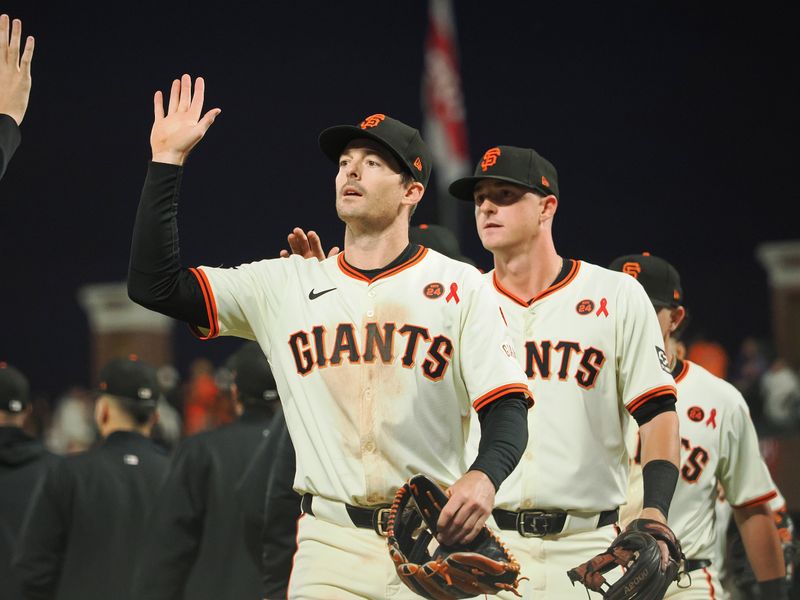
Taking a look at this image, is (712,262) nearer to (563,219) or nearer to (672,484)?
(563,219)

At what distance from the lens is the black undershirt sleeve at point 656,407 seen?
4.59m

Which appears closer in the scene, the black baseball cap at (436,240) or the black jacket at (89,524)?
the black baseball cap at (436,240)

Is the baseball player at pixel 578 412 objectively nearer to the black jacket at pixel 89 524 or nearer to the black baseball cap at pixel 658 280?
the black baseball cap at pixel 658 280

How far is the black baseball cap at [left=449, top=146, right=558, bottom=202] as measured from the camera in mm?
5020

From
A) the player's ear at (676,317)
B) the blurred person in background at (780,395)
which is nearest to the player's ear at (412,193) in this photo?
the player's ear at (676,317)

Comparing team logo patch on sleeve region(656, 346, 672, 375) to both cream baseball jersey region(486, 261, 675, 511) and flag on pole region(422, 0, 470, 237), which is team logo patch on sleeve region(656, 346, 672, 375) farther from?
flag on pole region(422, 0, 470, 237)

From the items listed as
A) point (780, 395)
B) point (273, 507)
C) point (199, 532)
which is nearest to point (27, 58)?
point (273, 507)

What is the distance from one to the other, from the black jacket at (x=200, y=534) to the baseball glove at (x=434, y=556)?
99.9 inches

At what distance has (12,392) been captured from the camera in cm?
710

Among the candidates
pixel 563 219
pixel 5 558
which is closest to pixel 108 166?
pixel 563 219

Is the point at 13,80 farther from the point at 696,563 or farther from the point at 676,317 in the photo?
the point at 696,563

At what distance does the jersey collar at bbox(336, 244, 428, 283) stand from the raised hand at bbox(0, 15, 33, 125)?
1147 mm

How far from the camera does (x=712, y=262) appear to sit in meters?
25.8

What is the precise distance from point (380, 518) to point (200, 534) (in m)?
2.41
